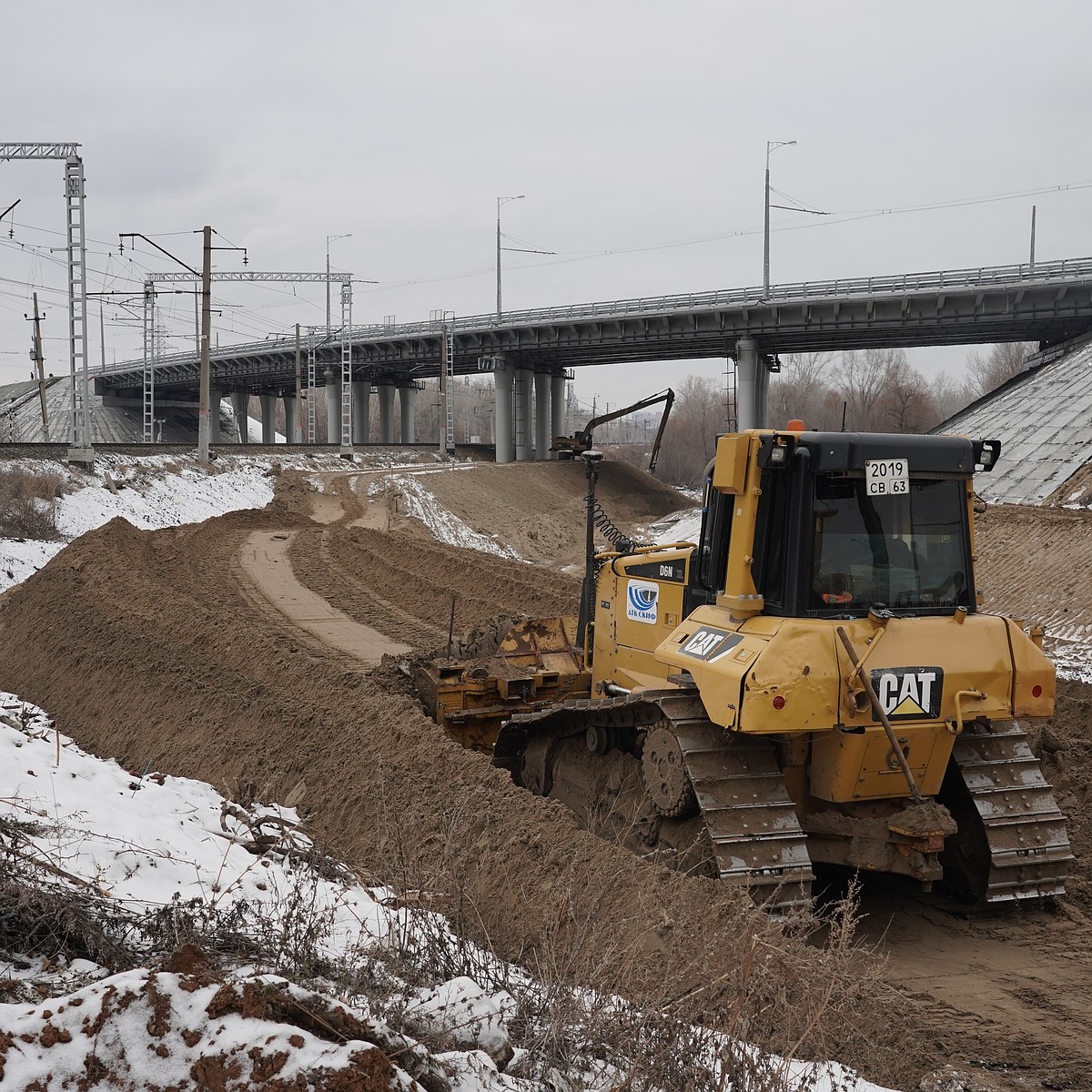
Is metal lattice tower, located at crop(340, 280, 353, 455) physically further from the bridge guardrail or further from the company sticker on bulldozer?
the company sticker on bulldozer

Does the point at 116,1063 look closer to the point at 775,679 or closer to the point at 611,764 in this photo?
the point at 775,679

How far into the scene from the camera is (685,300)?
49625 mm

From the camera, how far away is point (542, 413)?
68.7 meters

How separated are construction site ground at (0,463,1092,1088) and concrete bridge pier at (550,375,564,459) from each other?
45.0 meters

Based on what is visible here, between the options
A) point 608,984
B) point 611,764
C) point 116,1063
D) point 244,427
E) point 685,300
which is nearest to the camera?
point 116,1063

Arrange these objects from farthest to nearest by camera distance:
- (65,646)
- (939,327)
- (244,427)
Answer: (244,427), (939,327), (65,646)

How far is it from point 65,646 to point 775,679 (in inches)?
447

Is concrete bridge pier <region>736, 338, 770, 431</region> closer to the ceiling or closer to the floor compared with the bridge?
closer to the floor

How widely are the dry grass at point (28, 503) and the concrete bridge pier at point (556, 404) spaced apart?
4420 cm

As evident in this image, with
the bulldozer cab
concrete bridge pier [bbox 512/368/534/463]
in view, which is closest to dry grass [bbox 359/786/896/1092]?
the bulldozer cab

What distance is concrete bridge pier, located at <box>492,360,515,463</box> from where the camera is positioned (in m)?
61.4

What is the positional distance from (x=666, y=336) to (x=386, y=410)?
116ft

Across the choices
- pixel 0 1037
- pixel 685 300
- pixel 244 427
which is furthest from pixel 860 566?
pixel 244 427

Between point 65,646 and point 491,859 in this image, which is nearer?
point 491,859
